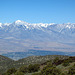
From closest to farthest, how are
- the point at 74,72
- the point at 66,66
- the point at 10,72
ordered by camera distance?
the point at 74,72, the point at 66,66, the point at 10,72

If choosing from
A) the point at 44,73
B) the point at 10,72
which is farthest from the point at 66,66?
the point at 10,72

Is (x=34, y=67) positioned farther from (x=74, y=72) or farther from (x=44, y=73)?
(x=74, y=72)

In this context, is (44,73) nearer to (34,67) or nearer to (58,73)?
(58,73)


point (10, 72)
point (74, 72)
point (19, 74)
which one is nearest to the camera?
point (74, 72)

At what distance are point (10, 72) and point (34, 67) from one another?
4.59 meters

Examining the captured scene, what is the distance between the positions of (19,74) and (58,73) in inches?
224

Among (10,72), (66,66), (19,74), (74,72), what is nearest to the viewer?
(74,72)

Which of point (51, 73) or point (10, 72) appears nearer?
point (51, 73)

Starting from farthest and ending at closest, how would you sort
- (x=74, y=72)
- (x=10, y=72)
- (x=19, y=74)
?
(x=10, y=72) < (x=19, y=74) < (x=74, y=72)

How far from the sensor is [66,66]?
27500 mm

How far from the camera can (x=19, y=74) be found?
24047 mm

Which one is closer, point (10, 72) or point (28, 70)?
point (28, 70)

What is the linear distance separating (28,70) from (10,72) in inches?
149

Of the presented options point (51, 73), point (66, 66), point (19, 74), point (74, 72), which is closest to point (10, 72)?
point (19, 74)
